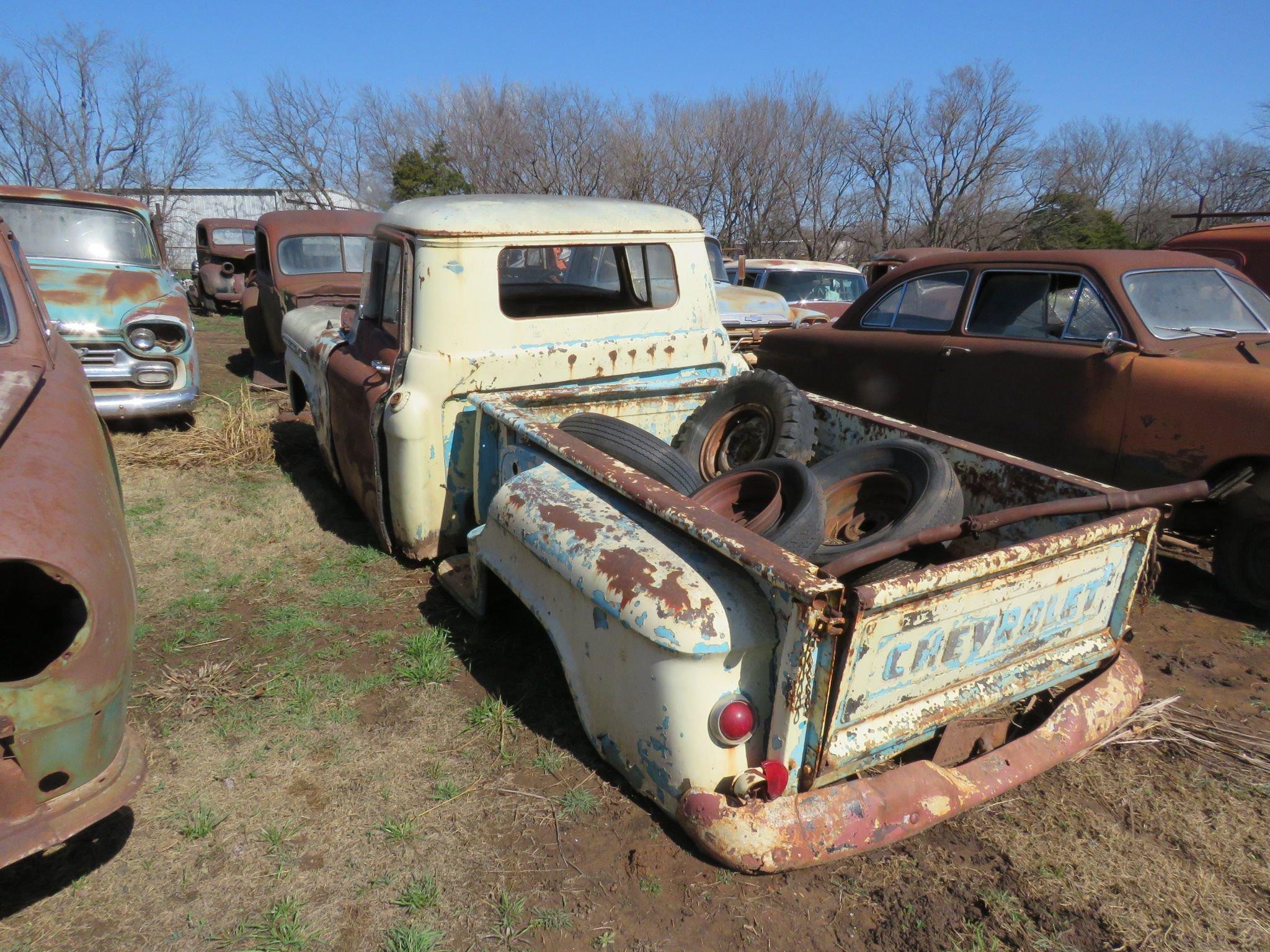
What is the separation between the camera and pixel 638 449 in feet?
10.3

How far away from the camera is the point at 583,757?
2668 millimetres

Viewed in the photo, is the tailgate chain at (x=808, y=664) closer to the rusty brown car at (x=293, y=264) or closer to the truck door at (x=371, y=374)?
the truck door at (x=371, y=374)

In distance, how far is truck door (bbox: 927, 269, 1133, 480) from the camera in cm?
421

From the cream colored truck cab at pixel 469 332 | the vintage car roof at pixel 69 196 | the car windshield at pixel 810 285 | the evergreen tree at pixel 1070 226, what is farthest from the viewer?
the evergreen tree at pixel 1070 226

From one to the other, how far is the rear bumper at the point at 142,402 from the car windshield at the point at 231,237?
983cm

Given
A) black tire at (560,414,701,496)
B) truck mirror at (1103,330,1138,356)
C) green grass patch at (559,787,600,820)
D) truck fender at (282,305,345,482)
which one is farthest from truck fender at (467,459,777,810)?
truck mirror at (1103,330,1138,356)

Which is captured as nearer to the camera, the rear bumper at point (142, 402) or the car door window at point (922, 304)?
the car door window at point (922, 304)

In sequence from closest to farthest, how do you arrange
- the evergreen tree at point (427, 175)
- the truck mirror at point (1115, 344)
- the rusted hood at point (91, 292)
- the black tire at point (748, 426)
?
1. the black tire at point (748, 426)
2. the truck mirror at point (1115, 344)
3. the rusted hood at point (91, 292)
4. the evergreen tree at point (427, 175)

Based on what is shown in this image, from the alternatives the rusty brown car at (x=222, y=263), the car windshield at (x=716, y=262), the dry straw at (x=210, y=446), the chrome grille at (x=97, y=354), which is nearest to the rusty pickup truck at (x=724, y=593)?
the dry straw at (x=210, y=446)

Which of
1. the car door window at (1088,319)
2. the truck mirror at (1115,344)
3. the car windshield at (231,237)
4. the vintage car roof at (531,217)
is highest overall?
the vintage car roof at (531,217)

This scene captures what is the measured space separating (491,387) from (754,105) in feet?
76.4

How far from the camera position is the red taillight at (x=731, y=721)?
2.06 meters

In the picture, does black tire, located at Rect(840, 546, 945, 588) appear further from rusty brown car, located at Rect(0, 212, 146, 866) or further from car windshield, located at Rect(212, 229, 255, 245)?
car windshield, located at Rect(212, 229, 255, 245)

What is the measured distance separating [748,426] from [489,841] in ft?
6.75
